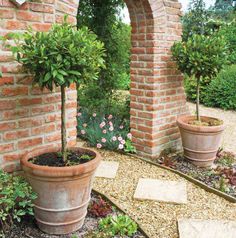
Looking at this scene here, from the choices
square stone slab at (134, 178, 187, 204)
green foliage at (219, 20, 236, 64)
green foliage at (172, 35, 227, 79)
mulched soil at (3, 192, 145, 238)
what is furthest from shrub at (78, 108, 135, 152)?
green foliage at (219, 20, 236, 64)

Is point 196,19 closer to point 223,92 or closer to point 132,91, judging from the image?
point 223,92

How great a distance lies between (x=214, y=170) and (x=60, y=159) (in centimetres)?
215

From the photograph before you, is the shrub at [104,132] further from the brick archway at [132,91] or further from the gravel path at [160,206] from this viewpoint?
the gravel path at [160,206]

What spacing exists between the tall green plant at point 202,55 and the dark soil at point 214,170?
43.8 inches

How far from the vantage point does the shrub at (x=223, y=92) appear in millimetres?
8914

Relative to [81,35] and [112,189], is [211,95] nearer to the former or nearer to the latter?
[112,189]

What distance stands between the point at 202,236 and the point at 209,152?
1.68 metres

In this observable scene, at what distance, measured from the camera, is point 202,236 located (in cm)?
261

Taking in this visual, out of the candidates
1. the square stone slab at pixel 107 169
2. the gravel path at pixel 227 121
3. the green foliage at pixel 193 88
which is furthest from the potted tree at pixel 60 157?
the green foliage at pixel 193 88

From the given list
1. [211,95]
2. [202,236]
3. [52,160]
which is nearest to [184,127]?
[202,236]

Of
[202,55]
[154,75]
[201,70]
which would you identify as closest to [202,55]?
[202,55]

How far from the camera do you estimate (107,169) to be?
396cm

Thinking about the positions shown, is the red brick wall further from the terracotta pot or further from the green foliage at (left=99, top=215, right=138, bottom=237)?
the terracotta pot

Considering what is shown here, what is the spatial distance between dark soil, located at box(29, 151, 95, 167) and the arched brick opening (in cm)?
163
